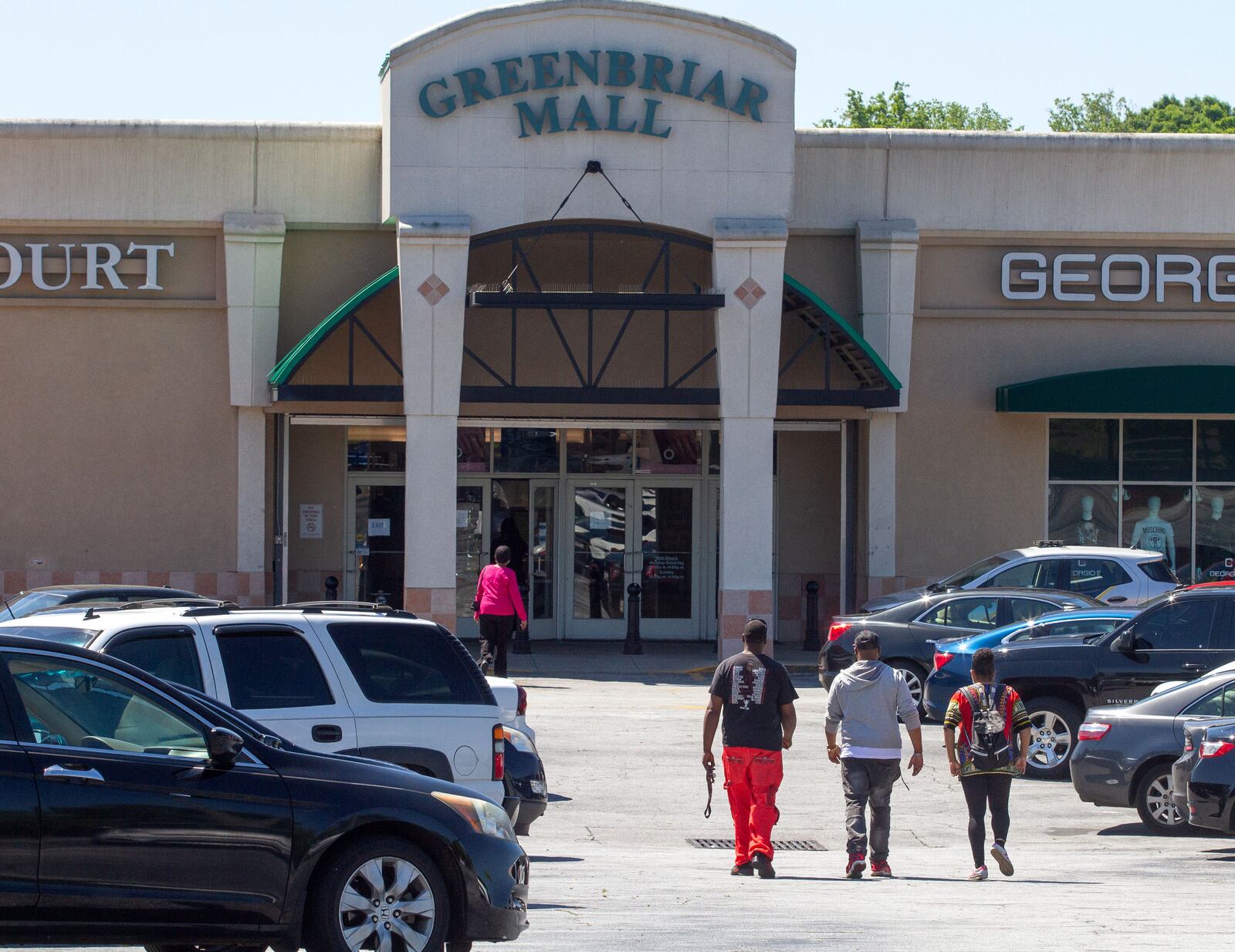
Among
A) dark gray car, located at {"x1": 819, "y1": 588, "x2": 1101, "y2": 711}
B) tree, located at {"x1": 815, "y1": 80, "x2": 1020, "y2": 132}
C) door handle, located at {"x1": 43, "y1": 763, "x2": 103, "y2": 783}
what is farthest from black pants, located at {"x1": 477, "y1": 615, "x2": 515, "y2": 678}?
tree, located at {"x1": 815, "y1": 80, "x2": 1020, "y2": 132}

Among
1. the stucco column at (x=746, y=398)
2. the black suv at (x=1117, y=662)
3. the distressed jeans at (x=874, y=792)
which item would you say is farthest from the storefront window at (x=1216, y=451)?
the distressed jeans at (x=874, y=792)

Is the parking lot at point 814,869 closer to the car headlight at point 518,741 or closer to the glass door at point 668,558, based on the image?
the car headlight at point 518,741

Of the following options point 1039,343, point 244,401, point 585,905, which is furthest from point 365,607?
point 1039,343

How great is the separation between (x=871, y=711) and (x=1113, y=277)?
638 inches

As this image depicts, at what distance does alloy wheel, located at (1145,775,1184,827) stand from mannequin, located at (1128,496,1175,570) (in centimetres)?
1319

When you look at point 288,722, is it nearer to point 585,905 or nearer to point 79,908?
point 585,905

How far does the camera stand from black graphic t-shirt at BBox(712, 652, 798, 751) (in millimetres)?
10555

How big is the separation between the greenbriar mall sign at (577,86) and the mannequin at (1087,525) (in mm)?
8613

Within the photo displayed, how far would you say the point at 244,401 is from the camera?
78.4 ft

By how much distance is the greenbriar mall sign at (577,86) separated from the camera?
74.5 feet

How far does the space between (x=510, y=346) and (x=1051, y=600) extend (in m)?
9.71

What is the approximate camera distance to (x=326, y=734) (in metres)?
9.34

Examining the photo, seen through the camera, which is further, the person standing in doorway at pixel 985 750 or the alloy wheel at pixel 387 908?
the person standing in doorway at pixel 985 750

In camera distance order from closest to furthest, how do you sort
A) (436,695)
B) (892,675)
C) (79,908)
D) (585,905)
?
(79,908)
(585,905)
(436,695)
(892,675)
